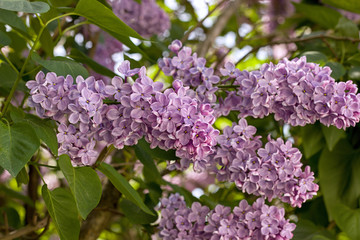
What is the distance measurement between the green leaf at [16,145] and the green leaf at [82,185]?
Result: 1.9 inches

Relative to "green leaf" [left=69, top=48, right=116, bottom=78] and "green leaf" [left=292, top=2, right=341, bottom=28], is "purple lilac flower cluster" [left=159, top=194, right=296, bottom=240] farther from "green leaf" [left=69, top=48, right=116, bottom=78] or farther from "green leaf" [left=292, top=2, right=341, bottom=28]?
"green leaf" [left=292, top=2, right=341, bottom=28]

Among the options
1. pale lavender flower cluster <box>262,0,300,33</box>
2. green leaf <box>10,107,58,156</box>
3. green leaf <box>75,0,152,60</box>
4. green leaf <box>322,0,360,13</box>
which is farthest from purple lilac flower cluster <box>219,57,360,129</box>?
pale lavender flower cluster <box>262,0,300,33</box>

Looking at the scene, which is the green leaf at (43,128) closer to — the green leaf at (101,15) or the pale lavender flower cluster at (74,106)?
the pale lavender flower cluster at (74,106)

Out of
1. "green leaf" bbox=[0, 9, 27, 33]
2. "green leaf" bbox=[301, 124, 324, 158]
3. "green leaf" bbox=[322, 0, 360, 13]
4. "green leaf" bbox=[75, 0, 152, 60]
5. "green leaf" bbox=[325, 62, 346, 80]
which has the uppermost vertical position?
"green leaf" bbox=[75, 0, 152, 60]

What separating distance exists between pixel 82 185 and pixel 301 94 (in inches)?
14.8

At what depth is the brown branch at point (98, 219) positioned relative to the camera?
118 centimetres

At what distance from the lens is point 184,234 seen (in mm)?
890

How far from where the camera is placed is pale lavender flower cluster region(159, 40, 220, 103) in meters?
0.85

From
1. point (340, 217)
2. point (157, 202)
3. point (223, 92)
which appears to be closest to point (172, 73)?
point (223, 92)

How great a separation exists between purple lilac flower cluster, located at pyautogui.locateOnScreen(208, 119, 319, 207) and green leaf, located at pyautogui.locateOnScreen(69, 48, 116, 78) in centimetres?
31

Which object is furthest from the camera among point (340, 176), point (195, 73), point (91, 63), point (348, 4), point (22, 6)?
point (348, 4)

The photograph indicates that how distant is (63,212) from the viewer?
31.4 inches

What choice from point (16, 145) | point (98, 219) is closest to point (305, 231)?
point (98, 219)

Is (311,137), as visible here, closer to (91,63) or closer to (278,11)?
(91,63)
